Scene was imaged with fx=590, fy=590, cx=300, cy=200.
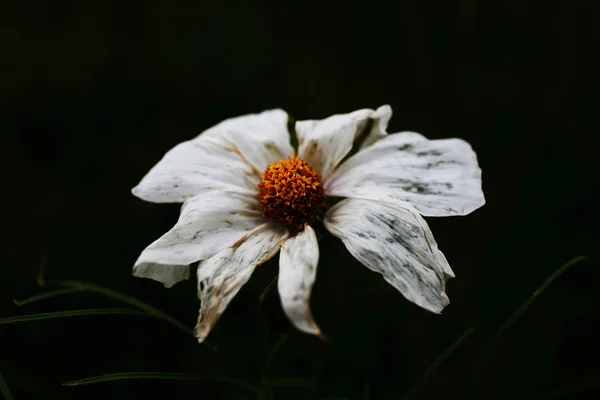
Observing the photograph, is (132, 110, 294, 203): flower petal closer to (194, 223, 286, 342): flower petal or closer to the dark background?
(194, 223, 286, 342): flower petal

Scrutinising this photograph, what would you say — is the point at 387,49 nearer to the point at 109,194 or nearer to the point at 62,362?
the point at 109,194

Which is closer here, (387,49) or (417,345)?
(417,345)

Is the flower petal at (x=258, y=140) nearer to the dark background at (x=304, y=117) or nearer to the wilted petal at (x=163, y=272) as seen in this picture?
the wilted petal at (x=163, y=272)

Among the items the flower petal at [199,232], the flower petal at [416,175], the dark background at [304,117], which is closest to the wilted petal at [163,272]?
the flower petal at [199,232]

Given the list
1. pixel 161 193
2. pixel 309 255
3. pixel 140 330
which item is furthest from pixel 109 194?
pixel 309 255

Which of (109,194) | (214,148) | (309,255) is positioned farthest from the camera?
(109,194)

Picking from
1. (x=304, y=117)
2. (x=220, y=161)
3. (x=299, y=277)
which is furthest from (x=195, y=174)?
(x=304, y=117)

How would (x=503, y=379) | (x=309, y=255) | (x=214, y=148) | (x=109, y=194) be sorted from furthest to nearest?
(x=109, y=194) → (x=503, y=379) → (x=214, y=148) → (x=309, y=255)
